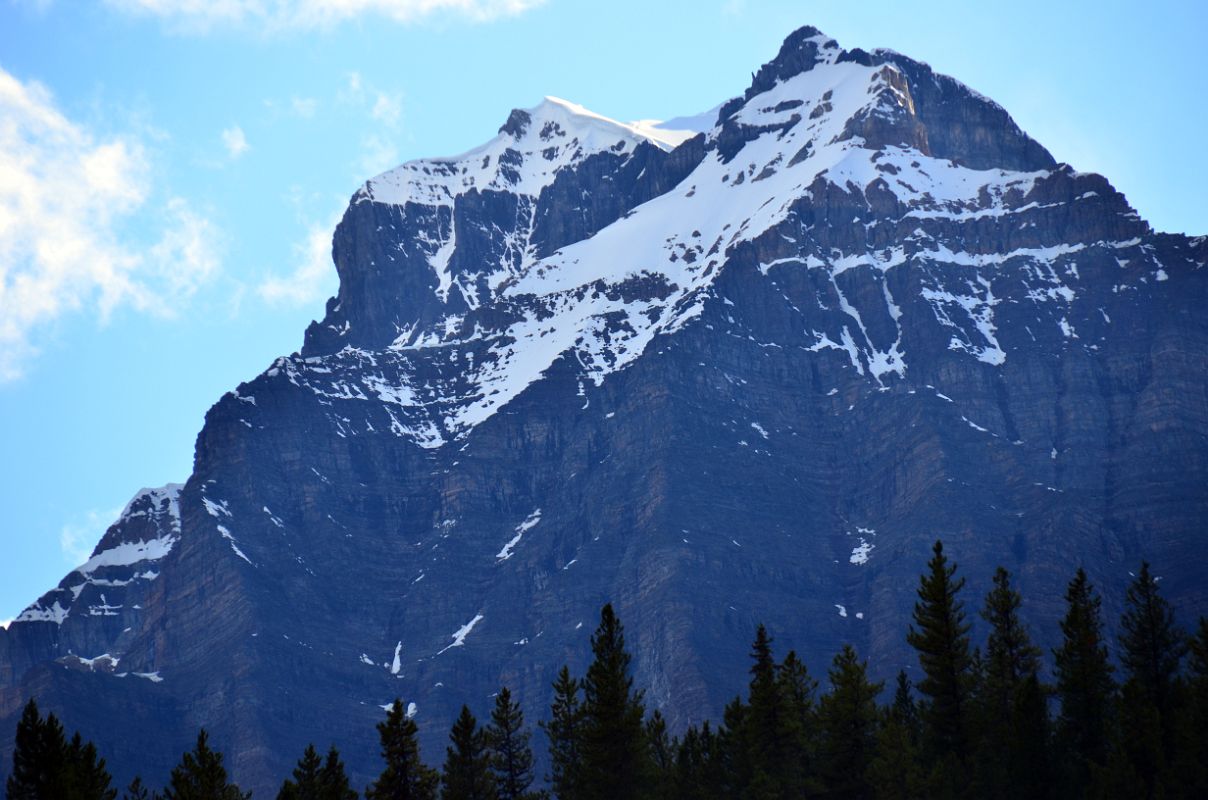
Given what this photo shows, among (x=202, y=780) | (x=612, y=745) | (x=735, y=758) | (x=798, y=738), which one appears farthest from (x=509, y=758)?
(x=202, y=780)

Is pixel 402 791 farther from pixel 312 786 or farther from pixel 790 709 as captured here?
pixel 790 709

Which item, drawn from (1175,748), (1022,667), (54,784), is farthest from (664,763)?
(54,784)

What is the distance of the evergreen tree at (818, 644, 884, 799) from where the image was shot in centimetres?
12381

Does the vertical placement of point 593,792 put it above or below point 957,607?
below

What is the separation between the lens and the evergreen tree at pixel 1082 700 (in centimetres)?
12438

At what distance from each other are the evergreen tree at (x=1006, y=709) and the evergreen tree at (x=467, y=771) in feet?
88.3

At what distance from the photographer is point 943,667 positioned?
422ft

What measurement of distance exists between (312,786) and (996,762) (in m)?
37.6

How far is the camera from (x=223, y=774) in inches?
4513

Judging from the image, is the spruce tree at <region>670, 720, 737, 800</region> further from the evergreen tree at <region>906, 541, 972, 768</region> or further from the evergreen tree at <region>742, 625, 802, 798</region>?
the evergreen tree at <region>906, 541, 972, 768</region>

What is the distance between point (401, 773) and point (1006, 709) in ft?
122

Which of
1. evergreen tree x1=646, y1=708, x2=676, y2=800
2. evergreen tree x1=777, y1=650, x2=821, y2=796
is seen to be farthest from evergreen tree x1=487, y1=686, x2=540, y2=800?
evergreen tree x1=777, y1=650, x2=821, y2=796

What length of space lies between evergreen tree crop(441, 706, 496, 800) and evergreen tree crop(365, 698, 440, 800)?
427cm

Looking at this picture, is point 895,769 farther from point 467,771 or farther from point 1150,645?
point 1150,645
